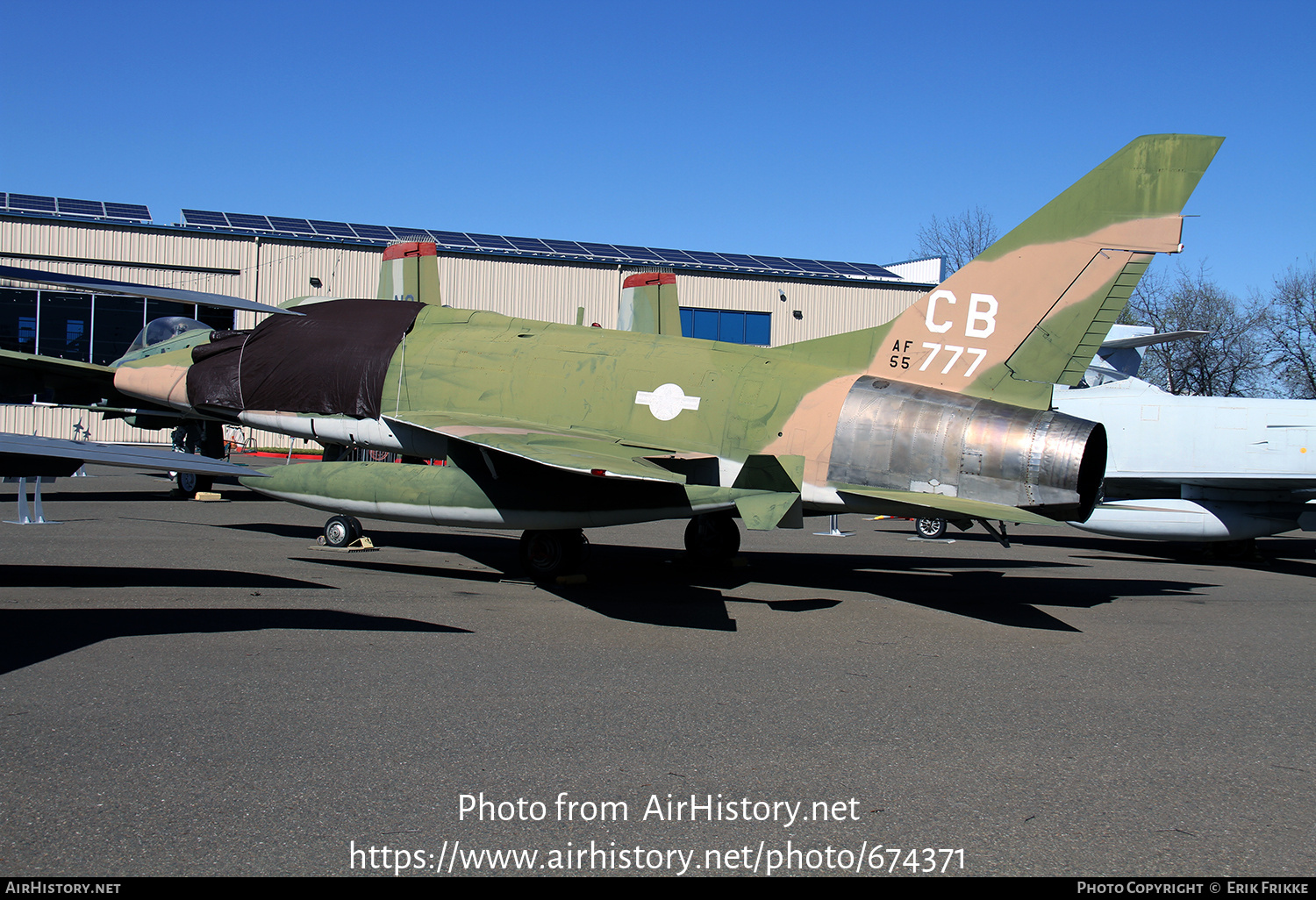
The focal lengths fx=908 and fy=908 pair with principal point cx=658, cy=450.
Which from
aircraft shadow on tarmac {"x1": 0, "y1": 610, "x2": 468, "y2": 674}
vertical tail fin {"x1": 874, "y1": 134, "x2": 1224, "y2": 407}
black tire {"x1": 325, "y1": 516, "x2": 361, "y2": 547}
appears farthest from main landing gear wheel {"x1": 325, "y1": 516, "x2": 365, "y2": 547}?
vertical tail fin {"x1": 874, "y1": 134, "x2": 1224, "y2": 407}

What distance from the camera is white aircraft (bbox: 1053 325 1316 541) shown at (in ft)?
47.1

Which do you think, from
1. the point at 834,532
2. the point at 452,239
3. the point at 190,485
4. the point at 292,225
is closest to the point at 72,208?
the point at 292,225

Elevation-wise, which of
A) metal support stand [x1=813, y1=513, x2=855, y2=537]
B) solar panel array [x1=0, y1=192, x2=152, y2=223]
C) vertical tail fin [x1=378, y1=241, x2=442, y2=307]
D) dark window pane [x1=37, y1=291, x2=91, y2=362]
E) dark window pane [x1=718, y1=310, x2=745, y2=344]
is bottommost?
metal support stand [x1=813, y1=513, x2=855, y2=537]

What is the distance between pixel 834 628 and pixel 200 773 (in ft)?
18.3

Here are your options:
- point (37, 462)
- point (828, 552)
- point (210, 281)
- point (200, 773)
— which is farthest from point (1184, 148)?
point (210, 281)

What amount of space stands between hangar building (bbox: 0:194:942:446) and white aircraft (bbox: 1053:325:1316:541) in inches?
834

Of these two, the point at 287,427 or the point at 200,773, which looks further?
the point at 287,427

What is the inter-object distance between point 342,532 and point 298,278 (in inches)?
874

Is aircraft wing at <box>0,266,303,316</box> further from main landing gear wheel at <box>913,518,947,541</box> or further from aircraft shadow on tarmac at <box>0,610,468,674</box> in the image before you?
main landing gear wheel at <box>913,518,947,541</box>

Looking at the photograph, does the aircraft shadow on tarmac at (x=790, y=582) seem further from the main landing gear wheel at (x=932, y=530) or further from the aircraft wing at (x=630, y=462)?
the main landing gear wheel at (x=932, y=530)

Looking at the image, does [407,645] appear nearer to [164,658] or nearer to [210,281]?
[164,658]

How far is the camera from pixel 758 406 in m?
9.88

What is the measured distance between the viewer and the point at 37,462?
21.6 feet

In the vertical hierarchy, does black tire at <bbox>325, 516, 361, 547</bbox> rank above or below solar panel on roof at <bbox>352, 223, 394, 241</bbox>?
below
